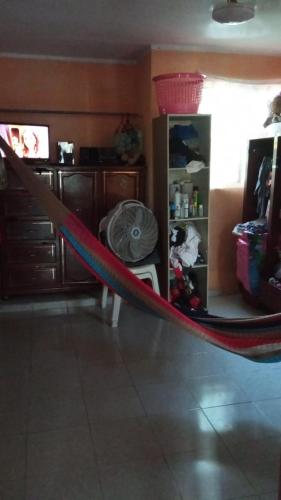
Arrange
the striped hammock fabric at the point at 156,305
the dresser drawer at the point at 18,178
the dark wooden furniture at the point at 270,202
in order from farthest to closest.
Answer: the dresser drawer at the point at 18,178 → the dark wooden furniture at the point at 270,202 → the striped hammock fabric at the point at 156,305

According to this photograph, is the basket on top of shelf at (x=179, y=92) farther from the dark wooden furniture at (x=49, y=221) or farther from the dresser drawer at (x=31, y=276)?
the dresser drawer at (x=31, y=276)

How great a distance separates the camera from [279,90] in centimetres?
369

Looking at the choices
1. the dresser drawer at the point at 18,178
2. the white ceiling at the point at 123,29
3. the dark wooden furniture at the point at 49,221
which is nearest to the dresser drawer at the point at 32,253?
the dark wooden furniture at the point at 49,221

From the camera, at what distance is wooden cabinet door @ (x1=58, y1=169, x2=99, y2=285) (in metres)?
3.47

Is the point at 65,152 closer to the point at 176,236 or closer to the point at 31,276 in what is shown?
the point at 31,276

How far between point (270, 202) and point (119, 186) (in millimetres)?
1266

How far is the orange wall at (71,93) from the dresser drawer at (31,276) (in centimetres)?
103

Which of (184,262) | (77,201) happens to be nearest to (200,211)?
(184,262)

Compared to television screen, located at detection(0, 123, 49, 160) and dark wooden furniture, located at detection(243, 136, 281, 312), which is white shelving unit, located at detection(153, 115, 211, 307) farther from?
television screen, located at detection(0, 123, 49, 160)

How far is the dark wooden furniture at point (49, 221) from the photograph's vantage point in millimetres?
3428

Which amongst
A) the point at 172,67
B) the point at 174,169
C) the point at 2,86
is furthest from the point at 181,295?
the point at 2,86

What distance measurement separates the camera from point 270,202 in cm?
329

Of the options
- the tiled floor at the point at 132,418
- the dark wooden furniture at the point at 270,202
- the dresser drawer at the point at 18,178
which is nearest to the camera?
the tiled floor at the point at 132,418

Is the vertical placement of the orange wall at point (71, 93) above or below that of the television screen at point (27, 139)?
above
